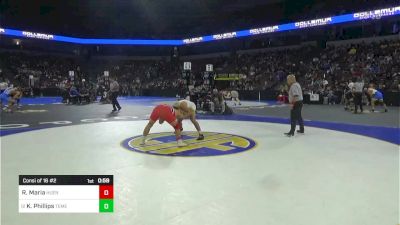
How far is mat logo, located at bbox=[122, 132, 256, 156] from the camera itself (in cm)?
605

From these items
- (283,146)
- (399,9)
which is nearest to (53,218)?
(283,146)

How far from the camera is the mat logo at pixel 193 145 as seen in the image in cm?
605

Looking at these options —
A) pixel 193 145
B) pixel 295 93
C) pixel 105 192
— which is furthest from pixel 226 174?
pixel 295 93

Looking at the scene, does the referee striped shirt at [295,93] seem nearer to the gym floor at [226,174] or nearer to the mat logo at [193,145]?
the gym floor at [226,174]

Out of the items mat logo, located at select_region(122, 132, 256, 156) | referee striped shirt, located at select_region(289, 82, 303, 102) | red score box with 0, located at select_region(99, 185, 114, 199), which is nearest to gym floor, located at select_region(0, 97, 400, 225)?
mat logo, located at select_region(122, 132, 256, 156)

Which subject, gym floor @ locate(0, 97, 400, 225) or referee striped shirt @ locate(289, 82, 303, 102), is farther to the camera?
referee striped shirt @ locate(289, 82, 303, 102)

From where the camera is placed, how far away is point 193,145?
6.71 meters

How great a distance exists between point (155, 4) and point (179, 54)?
8870 mm

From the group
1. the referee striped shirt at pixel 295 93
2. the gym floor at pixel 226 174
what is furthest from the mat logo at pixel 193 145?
the referee striped shirt at pixel 295 93
